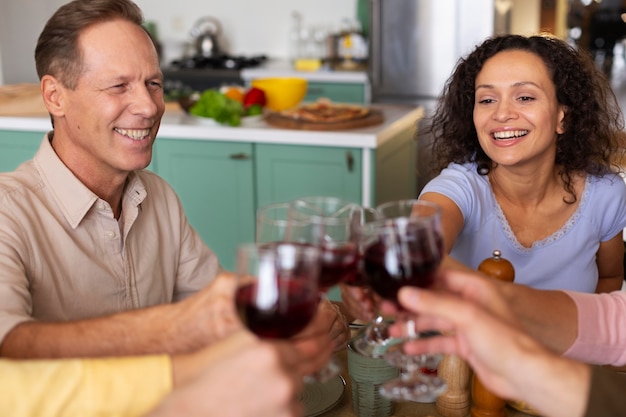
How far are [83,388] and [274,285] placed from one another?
12.6 inches

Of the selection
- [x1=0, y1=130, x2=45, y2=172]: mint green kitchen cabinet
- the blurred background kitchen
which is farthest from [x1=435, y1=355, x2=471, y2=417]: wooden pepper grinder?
the blurred background kitchen

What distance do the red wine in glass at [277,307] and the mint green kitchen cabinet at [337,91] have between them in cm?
413

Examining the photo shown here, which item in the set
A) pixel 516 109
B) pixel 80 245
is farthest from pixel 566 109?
pixel 80 245

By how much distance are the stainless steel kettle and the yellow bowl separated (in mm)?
2153

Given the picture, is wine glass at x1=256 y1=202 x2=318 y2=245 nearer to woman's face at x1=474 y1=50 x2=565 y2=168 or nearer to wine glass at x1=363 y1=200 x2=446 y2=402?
wine glass at x1=363 y1=200 x2=446 y2=402

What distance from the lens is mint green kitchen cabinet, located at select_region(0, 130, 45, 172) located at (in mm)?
3592

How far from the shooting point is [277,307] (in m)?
0.92

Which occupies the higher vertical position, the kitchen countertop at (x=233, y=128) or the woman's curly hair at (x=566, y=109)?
the woman's curly hair at (x=566, y=109)

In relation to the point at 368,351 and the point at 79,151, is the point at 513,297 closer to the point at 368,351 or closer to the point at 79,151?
the point at 368,351

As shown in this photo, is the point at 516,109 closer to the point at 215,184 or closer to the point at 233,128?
the point at 233,128

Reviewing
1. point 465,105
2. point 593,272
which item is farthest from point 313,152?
point 593,272

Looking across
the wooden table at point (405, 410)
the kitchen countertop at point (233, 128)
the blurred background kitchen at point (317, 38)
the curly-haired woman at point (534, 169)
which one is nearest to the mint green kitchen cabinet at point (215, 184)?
the kitchen countertop at point (233, 128)

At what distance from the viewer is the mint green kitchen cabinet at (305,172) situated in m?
3.28

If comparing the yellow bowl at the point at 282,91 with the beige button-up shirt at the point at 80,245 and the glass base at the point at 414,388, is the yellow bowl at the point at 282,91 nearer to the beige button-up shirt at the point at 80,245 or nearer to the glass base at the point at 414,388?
the beige button-up shirt at the point at 80,245
